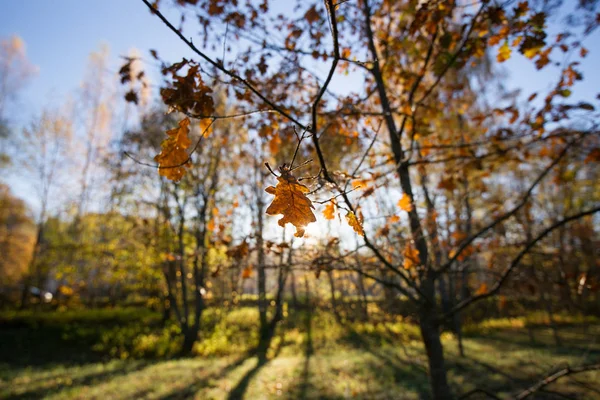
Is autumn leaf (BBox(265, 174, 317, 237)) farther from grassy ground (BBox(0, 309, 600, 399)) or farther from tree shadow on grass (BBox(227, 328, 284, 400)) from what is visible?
tree shadow on grass (BBox(227, 328, 284, 400))

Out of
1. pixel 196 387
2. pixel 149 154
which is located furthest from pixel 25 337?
pixel 196 387

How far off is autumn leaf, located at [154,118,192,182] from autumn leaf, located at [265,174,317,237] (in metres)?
0.51

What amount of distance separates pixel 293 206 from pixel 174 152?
616 millimetres

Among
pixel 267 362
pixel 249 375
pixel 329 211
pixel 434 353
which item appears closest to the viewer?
pixel 329 211

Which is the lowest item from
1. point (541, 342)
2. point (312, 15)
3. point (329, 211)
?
point (541, 342)

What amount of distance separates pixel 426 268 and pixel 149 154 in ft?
29.9

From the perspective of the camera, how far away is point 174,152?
4.04ft

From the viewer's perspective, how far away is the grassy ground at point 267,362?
5.06 meters

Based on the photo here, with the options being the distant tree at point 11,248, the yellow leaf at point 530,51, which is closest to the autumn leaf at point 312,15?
the yellow leaf at point 530,51

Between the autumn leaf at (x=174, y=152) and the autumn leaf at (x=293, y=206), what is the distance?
511 mm

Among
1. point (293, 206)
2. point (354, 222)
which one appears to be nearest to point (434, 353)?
point (354, 222)

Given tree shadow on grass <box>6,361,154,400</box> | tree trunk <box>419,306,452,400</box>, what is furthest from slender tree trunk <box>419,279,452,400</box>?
tree shadow on grass <box>6,361,154,400</box>

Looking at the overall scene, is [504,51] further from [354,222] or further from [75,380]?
[75,380]

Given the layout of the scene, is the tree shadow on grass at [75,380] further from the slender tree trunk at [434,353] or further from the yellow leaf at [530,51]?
the yellow leaf at [530,51]
